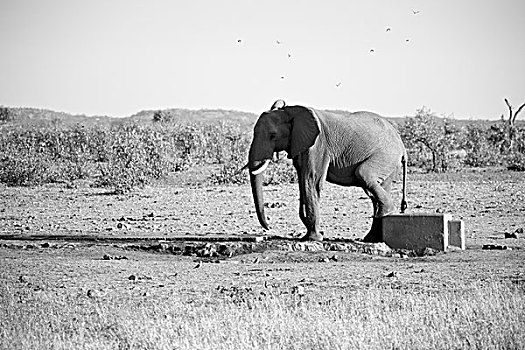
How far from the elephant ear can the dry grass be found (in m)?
5.40

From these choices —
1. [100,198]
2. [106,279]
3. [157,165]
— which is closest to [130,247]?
[106,279]

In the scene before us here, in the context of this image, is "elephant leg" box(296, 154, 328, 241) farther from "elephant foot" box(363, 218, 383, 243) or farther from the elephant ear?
"elephant foot" box(363, 218, 383, 243)

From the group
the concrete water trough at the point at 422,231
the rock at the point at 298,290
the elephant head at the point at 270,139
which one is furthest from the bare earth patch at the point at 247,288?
the elephant head at the point at 270,139

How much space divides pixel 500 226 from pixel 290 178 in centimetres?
1351

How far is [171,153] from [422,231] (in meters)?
26.5

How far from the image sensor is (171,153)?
4219 centimetres

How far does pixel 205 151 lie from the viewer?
153 feet

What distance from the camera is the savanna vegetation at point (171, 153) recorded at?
34594 mm

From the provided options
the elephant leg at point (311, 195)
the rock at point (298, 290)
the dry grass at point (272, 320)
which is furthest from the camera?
the elephant leg at point (311, 195)

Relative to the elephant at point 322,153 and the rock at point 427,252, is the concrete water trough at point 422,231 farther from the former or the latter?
the elephant at point 322,153

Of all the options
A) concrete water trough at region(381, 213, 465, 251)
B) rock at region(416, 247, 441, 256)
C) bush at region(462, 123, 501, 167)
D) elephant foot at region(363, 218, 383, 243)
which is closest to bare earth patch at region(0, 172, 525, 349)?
rock at region(416, 247, 441, 256)

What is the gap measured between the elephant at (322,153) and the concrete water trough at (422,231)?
0.64 m

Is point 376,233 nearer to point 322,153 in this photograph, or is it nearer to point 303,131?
point 322,153

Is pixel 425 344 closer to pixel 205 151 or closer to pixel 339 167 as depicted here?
pixel 339 167
